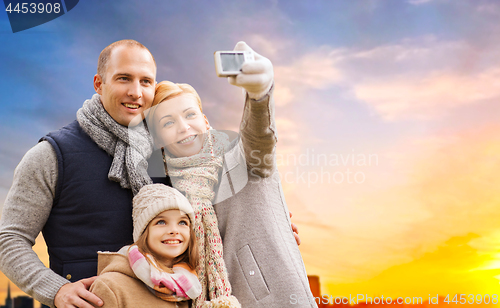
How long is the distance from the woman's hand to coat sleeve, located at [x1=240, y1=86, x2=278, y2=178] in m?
0.04

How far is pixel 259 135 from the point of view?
5.88 ft

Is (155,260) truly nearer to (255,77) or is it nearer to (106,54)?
(255,77)

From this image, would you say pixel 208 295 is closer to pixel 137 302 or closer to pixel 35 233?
pixel 137 302

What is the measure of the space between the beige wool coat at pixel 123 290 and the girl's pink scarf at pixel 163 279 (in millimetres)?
33

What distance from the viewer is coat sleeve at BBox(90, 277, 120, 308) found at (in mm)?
1706

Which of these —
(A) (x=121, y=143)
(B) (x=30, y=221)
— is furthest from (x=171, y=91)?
(B) (x=30, y=221)

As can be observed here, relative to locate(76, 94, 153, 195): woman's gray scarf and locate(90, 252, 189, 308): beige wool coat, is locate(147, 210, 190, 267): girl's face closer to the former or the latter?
locate(90, 252, 189, 308): beige wool coat

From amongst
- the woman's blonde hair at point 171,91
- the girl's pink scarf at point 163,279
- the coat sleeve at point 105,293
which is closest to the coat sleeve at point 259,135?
the woman's blonde hair at point 171,91

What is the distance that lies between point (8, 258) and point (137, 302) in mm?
864

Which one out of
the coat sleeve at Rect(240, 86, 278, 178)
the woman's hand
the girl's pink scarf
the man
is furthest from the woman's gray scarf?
the woman's hand

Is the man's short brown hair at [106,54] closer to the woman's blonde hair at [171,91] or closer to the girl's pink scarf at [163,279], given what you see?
the woman's blonde hair at [171,91]

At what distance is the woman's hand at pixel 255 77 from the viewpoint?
1556 millimetres

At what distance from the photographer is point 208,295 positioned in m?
1.87

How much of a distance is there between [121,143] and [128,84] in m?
0.34
